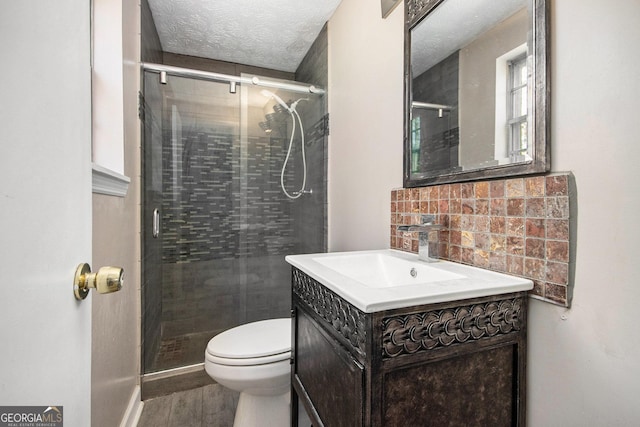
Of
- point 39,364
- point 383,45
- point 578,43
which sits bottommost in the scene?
point 39,364

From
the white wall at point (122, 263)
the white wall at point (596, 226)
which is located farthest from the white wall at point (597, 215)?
the white wall at point (122, 263)

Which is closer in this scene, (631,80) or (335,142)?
(631,80)

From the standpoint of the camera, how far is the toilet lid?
1.31 meters

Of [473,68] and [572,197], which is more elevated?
[473,68]

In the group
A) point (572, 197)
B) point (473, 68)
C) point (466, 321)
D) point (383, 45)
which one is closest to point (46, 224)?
point (466, 321)

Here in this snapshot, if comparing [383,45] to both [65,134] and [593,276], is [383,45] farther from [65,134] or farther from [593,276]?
[65,134]

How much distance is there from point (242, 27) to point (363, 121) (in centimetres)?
119

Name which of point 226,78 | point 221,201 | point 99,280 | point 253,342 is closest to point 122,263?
point 253,342

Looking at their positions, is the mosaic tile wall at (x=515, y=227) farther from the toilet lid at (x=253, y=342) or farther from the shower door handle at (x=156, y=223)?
the shower door handle at (x=156, y=223)

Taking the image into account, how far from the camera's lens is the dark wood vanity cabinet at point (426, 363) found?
0.65m

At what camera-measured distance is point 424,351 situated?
0.68 meters

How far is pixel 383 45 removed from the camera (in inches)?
60.0

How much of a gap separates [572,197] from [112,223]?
1.60 m

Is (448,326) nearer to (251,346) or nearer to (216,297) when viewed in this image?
(251,346)
